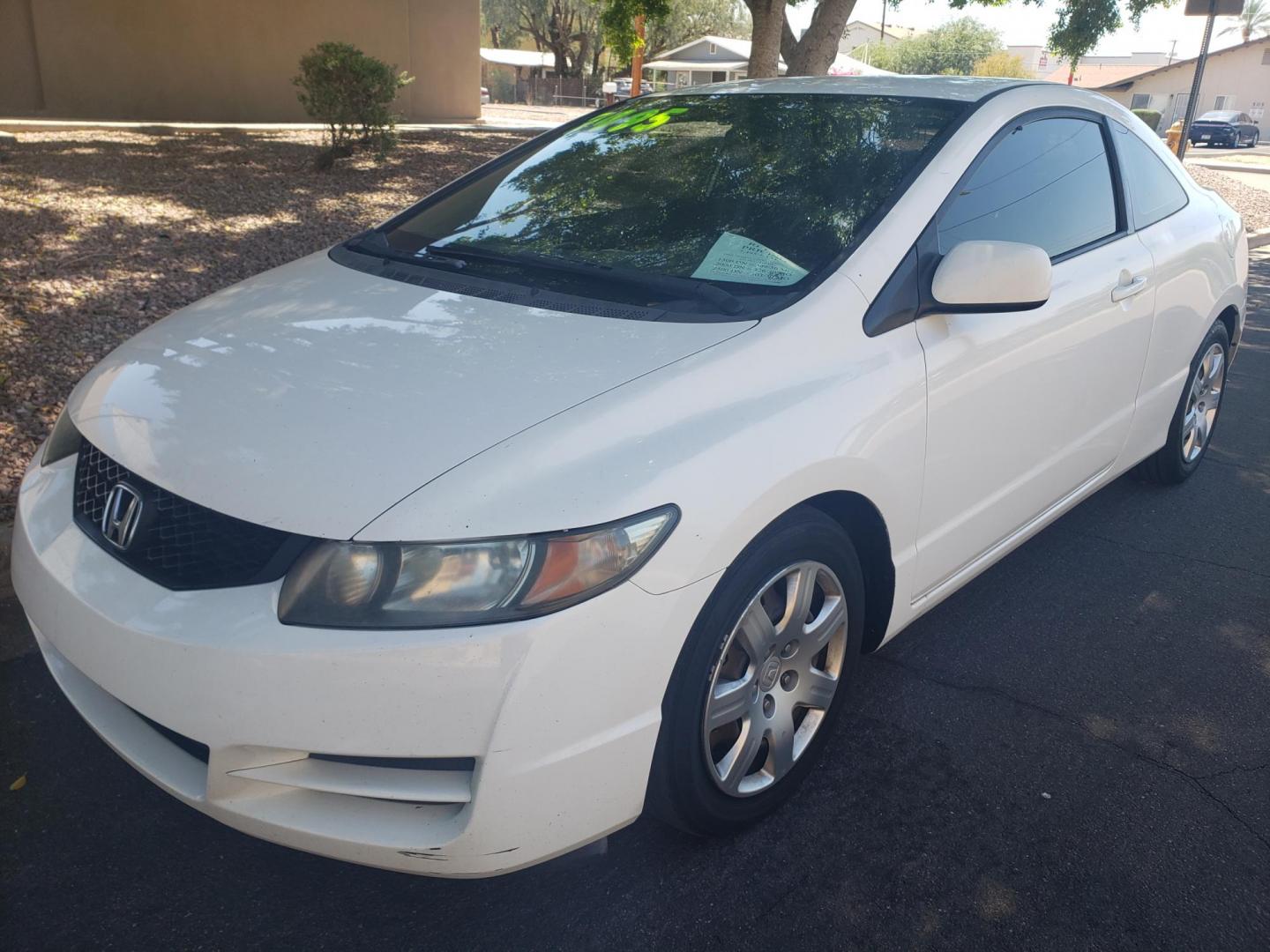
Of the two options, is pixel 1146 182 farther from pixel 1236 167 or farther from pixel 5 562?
pixel 1236 167

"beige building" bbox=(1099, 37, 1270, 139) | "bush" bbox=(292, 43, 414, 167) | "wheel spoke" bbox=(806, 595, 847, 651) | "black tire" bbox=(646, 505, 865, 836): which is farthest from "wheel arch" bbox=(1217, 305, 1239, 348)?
"beige building" bbox=(1099, 37, 1270, 139)

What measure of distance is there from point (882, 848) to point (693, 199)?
6.11 ft

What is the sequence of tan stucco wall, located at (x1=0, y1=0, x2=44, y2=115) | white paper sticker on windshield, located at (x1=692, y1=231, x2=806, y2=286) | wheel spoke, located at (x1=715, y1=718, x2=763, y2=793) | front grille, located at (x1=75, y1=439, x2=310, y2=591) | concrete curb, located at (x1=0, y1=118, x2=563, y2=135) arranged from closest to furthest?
1. front grille, located at (x1=75, y1=439, x2=310, y2=591)
2. wheel spoke, located at (x1=715, y1=718, x2=763, y2=793)
3. white paper sticker on windshield, located at (x1=692, y1=231, x2=806, y2=286)
4. concrete curb, located at (x1=0, y1=118, x2=563, y2=135)
5. tan stucco wall, located at (x1=0, y1=0, x2=44, y2=115)

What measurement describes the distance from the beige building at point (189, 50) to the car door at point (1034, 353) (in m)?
14.4

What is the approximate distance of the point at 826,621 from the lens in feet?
8.50

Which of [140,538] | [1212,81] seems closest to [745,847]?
[140,538]

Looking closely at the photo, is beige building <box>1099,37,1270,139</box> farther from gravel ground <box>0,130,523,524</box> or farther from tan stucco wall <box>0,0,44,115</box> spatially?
gravel ground <box>0,130,523,524</box>

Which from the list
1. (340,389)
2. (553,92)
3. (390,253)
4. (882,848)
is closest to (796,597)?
(882,848)

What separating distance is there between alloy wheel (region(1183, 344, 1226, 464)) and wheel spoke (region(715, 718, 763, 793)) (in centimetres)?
306

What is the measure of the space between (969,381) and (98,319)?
15.8 ft

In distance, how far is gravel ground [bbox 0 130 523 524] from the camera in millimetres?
5160

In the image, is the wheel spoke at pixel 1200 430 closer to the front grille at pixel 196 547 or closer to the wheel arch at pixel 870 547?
the wheel arch at pixel 870 547

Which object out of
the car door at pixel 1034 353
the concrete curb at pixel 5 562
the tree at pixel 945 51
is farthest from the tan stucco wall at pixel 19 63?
the tree at pixel 945 51

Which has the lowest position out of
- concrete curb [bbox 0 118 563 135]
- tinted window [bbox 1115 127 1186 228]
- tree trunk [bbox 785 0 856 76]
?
concrete curb [bbox 0 118 563 135]
